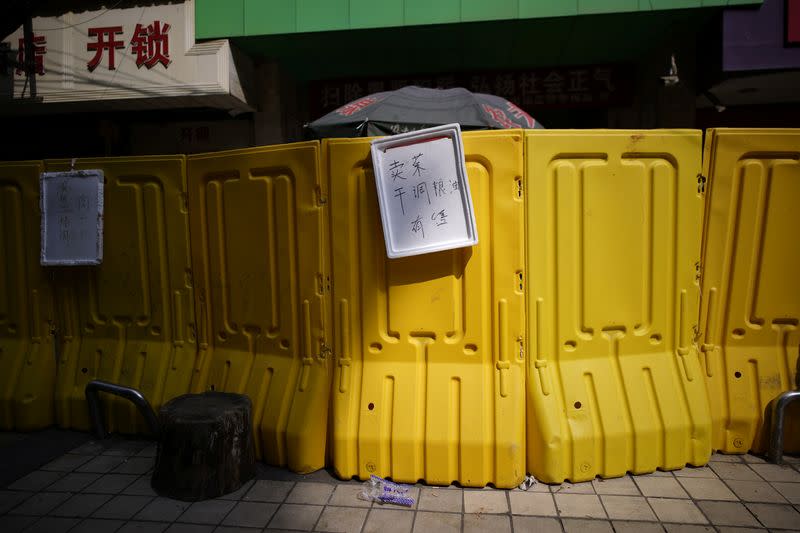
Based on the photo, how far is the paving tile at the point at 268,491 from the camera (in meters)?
3.28

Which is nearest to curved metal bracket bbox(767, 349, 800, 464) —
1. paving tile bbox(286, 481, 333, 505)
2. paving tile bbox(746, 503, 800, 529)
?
paving tile bbox(746, 503, 800, 529)

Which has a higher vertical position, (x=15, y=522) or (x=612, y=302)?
(x=612, y=302)

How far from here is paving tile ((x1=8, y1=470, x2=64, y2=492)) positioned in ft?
11.4

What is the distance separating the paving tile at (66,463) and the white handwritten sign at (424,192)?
2.75 m

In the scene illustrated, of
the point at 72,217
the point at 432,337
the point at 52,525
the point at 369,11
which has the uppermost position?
the point at 369,11

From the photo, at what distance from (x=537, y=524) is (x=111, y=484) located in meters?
2.74

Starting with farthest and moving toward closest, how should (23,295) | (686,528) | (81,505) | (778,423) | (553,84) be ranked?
(553,84) → (23,295) → (778,423) → (81,505) → (686,528)

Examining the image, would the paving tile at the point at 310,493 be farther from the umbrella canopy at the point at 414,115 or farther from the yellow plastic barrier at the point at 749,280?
the umbrella canopy at the point at 414,115

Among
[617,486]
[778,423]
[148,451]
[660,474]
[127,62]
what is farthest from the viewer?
[127,62]

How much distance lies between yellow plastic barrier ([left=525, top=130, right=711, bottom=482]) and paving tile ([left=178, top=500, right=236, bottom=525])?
194 centimetres

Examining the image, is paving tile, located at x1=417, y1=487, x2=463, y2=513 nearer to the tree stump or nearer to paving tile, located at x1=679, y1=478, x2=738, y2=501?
the tree stump

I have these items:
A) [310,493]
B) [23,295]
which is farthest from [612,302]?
[23,295]

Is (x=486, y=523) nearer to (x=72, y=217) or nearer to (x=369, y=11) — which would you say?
(x=72, y=217)

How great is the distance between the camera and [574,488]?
11.0 ft
